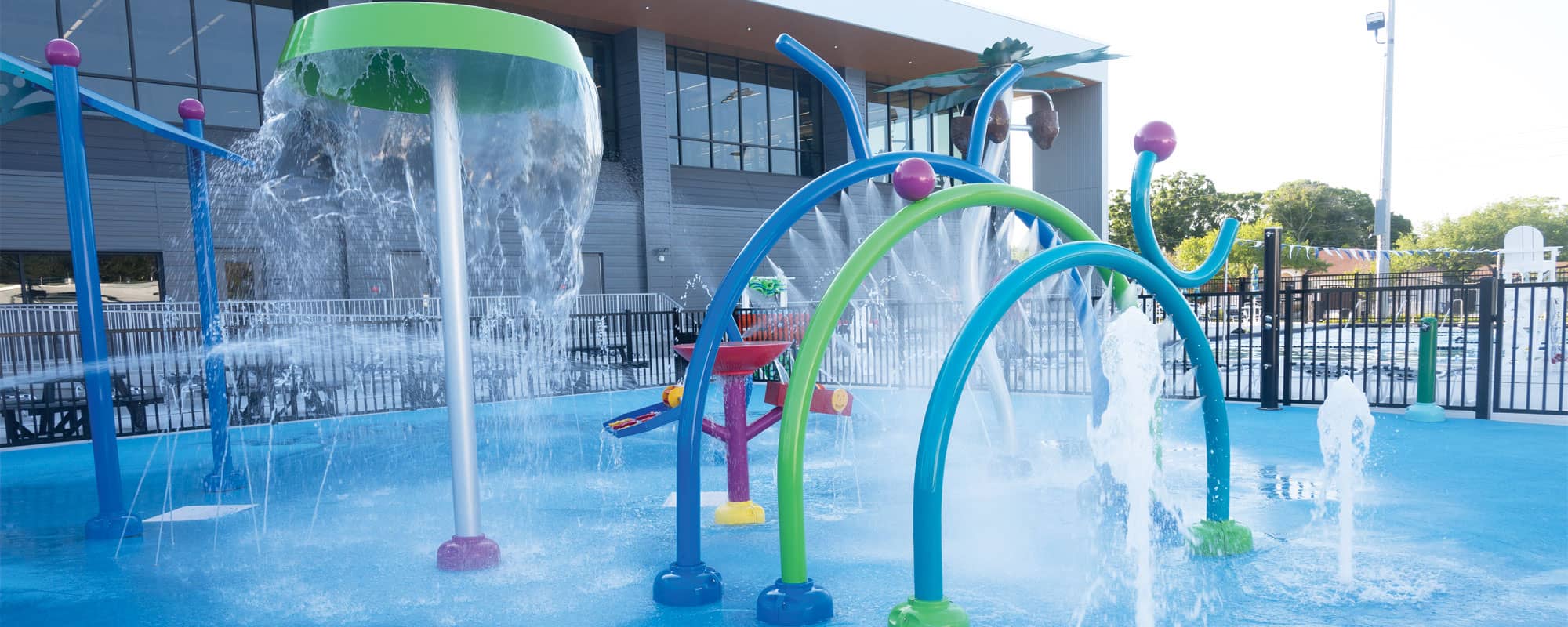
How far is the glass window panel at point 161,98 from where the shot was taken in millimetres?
16859

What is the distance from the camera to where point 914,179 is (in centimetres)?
350

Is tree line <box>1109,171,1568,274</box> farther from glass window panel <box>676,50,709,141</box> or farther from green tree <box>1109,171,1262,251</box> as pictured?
glass window panel <box>676,50,709,141</box>

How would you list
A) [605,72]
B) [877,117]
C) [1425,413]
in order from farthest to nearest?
[877,117] < [605,72] < [1425,413]

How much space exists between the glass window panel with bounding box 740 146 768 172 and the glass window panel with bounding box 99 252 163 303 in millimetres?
14597

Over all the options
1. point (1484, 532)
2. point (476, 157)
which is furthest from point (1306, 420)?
point (476, 157)

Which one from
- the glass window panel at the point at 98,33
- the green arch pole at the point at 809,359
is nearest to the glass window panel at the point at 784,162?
the glass window panel at the point at 98,33

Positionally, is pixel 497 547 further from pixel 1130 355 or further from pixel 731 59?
pixel 731 59

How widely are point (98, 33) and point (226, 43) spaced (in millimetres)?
2080

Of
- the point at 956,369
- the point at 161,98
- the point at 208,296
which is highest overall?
the point at 161,98

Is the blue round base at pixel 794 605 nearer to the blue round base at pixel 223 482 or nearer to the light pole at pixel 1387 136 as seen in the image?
the blue round base at pixel 223 482

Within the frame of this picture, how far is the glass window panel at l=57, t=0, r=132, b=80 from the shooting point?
16.2m

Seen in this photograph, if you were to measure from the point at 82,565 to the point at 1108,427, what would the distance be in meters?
5.68

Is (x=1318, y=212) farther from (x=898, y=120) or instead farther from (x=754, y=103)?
(x=754, y=103)

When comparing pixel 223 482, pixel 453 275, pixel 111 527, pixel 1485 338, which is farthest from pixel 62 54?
pixel 1485 338
